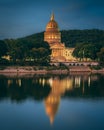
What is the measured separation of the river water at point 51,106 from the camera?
2817cm

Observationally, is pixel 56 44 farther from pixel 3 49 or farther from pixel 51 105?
pixel 51 105

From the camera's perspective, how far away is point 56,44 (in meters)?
110

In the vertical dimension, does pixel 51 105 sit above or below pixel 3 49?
below

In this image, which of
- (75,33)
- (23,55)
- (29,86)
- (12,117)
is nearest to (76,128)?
(12,117)

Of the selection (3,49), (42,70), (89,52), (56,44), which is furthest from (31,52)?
(56,44)

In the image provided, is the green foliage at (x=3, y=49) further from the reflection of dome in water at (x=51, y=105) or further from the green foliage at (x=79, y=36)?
the green foliage at (x=79, y=36)

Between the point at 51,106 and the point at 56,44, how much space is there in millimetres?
74971

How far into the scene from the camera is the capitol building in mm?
106750

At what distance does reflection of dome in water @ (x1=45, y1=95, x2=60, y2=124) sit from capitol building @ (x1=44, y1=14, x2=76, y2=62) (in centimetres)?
6071

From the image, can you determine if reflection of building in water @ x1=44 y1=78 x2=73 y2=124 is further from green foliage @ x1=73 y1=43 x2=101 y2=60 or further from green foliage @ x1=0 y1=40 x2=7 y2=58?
green foliage @ x1=73 y1=43 x2=101 y2=60

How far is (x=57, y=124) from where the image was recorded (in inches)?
1110

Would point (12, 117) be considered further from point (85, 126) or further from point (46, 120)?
point (85, 126)

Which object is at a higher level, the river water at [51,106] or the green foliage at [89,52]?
the green foliage at [89,52]

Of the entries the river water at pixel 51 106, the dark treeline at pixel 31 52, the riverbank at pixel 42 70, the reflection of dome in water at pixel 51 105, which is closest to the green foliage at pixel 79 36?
the dark treeline at pixel 31 52
